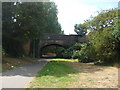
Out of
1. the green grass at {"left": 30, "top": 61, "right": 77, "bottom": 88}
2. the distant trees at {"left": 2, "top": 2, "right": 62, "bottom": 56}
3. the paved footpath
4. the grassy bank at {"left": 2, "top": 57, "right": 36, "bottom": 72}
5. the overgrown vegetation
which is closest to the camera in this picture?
the green grass at {"left": 30, "top": 61, "right": 77, "bottom": 88}

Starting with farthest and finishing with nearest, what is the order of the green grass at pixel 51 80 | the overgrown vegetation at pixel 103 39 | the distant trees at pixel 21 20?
the overgrown vegetation at pixel 103 39
the distant trees at pixel 21 20
the green grass at pixel 51 80

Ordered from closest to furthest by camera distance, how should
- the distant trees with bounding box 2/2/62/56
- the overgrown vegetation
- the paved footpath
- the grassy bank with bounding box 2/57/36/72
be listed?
the paved footpath < the grassy bank with bounding box 2/57/36/72 < the distant trees with bounding box 2/2/62/56 < the overgrown vegetation

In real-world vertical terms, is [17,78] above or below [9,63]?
above

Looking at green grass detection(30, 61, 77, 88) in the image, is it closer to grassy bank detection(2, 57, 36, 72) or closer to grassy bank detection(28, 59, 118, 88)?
grassy bank detection(28, 59, 118, 88)

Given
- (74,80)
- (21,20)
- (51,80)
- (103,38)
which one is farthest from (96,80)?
(21,20)

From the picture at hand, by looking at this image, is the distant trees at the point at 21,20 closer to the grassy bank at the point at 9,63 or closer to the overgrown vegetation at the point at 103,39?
the grassy bank at the point at 9,63

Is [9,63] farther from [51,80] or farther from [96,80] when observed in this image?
[96,80]

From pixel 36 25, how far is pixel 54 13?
73.4 feet

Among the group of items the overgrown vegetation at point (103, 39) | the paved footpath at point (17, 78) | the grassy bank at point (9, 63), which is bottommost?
the grassy bank at point (9, 63)

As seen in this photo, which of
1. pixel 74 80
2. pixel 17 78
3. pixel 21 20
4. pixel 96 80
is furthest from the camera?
pixel 21 20

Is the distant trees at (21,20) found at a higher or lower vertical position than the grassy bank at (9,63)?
higher

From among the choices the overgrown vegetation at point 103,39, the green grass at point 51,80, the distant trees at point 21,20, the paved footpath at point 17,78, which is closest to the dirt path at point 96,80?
the green grass at point 51,80

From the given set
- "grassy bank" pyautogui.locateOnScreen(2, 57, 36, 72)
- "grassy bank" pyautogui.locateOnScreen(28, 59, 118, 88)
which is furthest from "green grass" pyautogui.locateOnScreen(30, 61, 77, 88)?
"grassy bank" pyautogui.locateOnScreen(2, 57, 36, 72)

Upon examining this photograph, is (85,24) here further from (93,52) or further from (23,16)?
(23,16)
